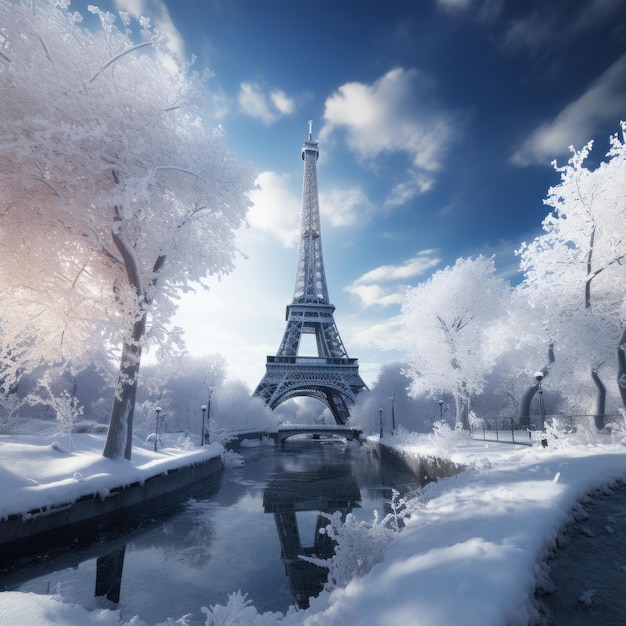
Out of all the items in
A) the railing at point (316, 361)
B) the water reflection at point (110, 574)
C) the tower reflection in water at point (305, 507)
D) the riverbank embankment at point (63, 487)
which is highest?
the railing at point (316, 361)

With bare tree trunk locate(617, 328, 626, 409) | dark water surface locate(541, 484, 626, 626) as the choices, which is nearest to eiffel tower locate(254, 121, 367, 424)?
bare tree trunk locate(617, 328, 626, 409)

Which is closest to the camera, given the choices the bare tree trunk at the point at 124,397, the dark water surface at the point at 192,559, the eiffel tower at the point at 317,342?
the dark water surface at the point at 192,559

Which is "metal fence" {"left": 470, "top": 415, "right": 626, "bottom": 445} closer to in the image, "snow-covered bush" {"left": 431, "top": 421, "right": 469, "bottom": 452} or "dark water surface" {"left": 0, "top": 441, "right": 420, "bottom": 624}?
"snow-covered bush" {"left": 431, "top": 421, "right": 469, "bottom": 452}

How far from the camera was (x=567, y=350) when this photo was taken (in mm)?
17281

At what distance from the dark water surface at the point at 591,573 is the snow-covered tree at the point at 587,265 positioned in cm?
1206

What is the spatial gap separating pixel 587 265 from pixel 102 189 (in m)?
19.3

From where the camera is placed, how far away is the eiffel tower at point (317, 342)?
1773 inches

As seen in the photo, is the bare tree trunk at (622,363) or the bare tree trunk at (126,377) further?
the bare tree trunk at (622,363)

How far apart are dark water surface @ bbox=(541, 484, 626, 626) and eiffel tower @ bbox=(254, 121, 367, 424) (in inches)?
1551

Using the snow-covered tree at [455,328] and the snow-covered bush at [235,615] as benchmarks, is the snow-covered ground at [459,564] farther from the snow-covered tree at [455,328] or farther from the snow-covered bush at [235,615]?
the snow-covered tree at [455,328]

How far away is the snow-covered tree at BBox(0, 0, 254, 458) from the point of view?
811cm

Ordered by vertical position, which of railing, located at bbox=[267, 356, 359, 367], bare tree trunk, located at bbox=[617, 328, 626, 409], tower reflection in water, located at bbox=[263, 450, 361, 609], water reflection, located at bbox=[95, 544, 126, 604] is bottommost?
tower reflection in water, located at bbox=[263, 450, 361, 609]

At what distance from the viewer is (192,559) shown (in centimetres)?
778

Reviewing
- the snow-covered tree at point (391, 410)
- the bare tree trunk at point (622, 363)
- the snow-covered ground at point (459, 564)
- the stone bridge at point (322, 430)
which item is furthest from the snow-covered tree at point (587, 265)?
the stone bridge at point (322, 430)
